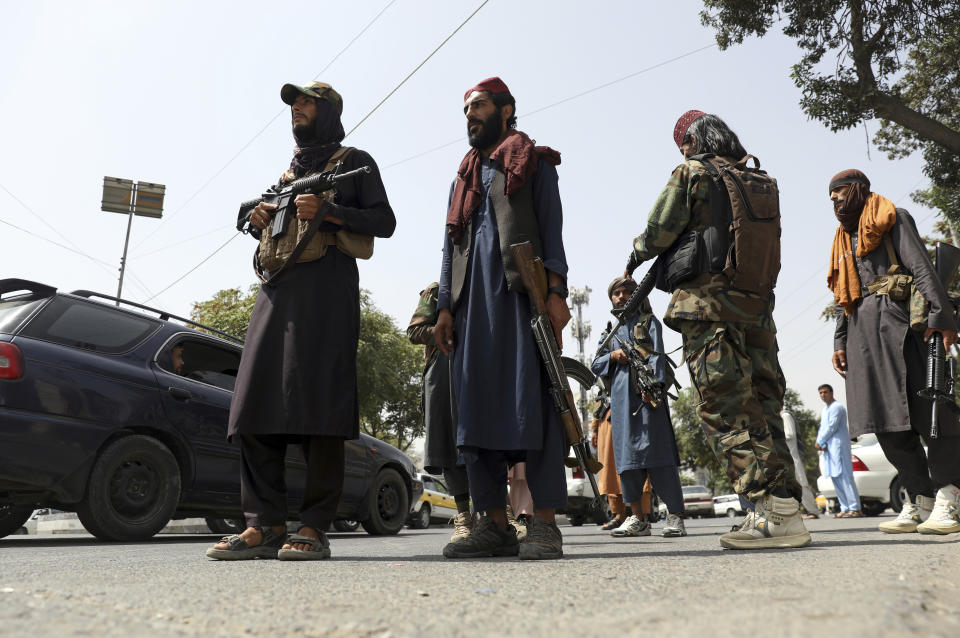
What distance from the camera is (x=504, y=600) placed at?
168 centimetres

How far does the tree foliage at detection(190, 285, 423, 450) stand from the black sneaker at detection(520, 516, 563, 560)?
24702 millimetres

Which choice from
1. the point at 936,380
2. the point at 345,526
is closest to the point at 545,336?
the point at 936,380

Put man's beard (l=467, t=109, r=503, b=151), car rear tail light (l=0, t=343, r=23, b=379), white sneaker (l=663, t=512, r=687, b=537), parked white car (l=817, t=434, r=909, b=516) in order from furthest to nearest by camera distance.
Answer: parked white car (l=817, t=434, r=909, b=516) < white sneaker (l=663, t=512, r=687, b=537) < car rear tail light (l=0, t=343, r=23, b=379) < man's beard (l=467, t=109, r=503, b=151)

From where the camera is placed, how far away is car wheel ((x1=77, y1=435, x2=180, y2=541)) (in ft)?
16.2

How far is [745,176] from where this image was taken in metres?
3.87

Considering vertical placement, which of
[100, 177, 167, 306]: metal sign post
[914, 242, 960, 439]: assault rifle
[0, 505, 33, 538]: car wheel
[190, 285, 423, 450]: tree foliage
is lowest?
[0, 505, 33, 538]: car wheel

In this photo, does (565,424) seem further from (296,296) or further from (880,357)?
(880,357)

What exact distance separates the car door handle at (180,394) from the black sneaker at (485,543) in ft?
9.63

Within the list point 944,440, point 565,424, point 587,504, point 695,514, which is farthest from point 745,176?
point 695,514

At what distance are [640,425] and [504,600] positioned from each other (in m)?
5.18

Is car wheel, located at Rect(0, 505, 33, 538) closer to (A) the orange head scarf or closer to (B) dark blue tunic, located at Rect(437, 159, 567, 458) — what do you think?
(B) dark blue tunic, located at Rect(437, 159, 567, 458)

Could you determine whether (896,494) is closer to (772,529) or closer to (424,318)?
(424,318)

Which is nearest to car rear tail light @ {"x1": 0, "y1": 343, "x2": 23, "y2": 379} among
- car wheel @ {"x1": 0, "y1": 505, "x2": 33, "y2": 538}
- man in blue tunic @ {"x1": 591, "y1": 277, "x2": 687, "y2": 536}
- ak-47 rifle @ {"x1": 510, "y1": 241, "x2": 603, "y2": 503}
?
car wheel @ {"x1": 0, "y1": 505, "x2": 33, "y2": 538}

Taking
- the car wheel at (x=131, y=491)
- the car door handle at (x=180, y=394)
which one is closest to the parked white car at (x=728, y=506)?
the car door handle at (x=180, y=394)
